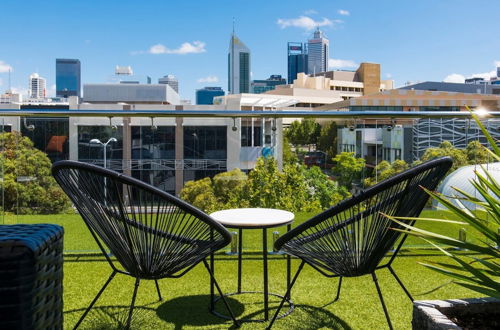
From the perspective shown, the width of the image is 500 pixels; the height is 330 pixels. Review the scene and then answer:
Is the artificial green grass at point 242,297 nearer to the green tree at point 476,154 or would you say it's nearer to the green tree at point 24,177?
the green tree at point 24,177

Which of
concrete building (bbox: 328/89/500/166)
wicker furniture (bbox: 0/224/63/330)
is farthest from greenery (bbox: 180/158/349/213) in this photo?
wicker furniture (bbox: 0/224/63/330)

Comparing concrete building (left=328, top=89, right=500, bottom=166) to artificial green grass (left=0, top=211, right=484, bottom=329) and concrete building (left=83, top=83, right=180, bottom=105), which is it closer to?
artificial green grass (left=0, top=211, right=484, bottom=329)

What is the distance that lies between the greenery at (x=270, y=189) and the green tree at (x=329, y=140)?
0.57ft

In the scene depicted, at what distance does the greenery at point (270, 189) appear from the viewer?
372 centimetres

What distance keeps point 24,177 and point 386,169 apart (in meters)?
2.64

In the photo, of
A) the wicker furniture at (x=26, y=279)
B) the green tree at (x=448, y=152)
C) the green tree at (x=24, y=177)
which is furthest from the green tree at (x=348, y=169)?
the wicker furniture at (x=26, y=279)

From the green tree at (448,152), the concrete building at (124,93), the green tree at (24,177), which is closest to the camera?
the green tree at (24,177)

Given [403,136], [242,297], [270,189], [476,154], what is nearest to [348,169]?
[403,136]

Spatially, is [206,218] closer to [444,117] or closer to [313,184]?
[313,184]

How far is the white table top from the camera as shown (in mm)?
2289

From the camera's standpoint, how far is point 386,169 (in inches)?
145

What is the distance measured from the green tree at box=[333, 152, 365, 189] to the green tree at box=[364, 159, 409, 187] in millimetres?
98

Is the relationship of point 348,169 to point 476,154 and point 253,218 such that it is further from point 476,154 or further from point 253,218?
point 253,218

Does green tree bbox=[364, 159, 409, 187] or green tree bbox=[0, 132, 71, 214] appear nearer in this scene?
green tree bbox=[0, 132, 71, 214]
